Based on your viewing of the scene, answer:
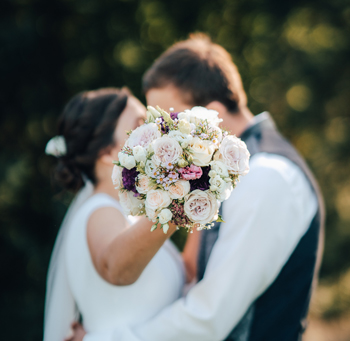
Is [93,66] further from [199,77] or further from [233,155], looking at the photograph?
[233,155]

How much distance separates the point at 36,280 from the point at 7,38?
11.8 feet

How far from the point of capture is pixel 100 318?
7.73 feet

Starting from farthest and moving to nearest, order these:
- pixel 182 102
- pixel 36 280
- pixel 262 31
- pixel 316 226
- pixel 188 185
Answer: pixel 262 31 → pixel 36 280 → pixel 182 102 → pixel 316 226 → pixel 188 185

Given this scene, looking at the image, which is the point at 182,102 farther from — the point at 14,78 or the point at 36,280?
the point at 36,280

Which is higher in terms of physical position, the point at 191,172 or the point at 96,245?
the point at 191,172

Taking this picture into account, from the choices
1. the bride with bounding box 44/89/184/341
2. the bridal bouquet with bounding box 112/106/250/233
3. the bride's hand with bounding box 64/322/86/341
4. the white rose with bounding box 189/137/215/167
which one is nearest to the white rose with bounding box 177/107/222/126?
the bridal bouquet with bounding box 112/106/250/233

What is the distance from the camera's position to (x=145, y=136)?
141 centimetres

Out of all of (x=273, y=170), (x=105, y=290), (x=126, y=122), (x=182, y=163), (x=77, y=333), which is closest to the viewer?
(x=182, y=163)

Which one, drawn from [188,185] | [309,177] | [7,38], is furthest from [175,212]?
[7,38]

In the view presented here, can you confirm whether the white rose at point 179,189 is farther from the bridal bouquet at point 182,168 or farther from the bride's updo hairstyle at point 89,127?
the bride's updo hairstyle at point 89,127

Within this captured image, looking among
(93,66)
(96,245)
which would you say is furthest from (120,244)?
(93,66)

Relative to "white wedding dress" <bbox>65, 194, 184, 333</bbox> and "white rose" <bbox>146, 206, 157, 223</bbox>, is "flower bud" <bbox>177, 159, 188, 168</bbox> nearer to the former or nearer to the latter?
"white rose" <bbox>146, 206, 157, 223</bbox>

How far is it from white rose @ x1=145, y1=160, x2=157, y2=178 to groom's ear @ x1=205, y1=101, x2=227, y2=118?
48.6 inches

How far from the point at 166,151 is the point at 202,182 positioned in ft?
0.59
